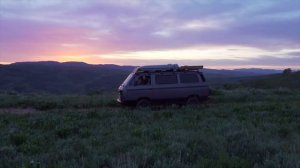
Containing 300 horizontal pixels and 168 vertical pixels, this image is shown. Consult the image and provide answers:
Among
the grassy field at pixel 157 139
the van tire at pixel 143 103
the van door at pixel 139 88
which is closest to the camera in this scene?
the grassy field at pixel 157 139

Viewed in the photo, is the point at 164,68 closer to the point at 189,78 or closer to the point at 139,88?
the point at 189,78

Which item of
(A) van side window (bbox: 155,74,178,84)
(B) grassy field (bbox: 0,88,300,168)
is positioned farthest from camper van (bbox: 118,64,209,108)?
(B) grassy field (bbox: 0,88,300,168)

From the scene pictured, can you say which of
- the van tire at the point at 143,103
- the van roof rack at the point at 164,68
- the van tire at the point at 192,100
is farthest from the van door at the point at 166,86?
the van tire at the point at 192,100

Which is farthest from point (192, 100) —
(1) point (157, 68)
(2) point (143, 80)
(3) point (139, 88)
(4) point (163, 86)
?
(3) point (139, 88)

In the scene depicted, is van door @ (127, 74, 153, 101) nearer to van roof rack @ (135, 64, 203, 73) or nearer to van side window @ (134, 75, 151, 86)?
van side window @ (134, 75, 151, 86)

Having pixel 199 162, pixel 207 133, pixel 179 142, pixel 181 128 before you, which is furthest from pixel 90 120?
pixel 199 162

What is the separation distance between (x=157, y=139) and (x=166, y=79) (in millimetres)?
9887

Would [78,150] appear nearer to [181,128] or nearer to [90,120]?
[181,128]

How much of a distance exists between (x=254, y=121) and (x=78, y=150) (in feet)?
24.4

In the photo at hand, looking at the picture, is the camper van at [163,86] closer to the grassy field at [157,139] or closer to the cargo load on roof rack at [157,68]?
the cargo load on roof rack at [157,68]

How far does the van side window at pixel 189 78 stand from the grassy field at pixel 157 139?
1825 mm

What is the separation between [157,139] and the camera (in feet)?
39.9

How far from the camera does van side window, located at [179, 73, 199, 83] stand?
2206 centimetres

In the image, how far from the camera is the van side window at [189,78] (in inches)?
869
